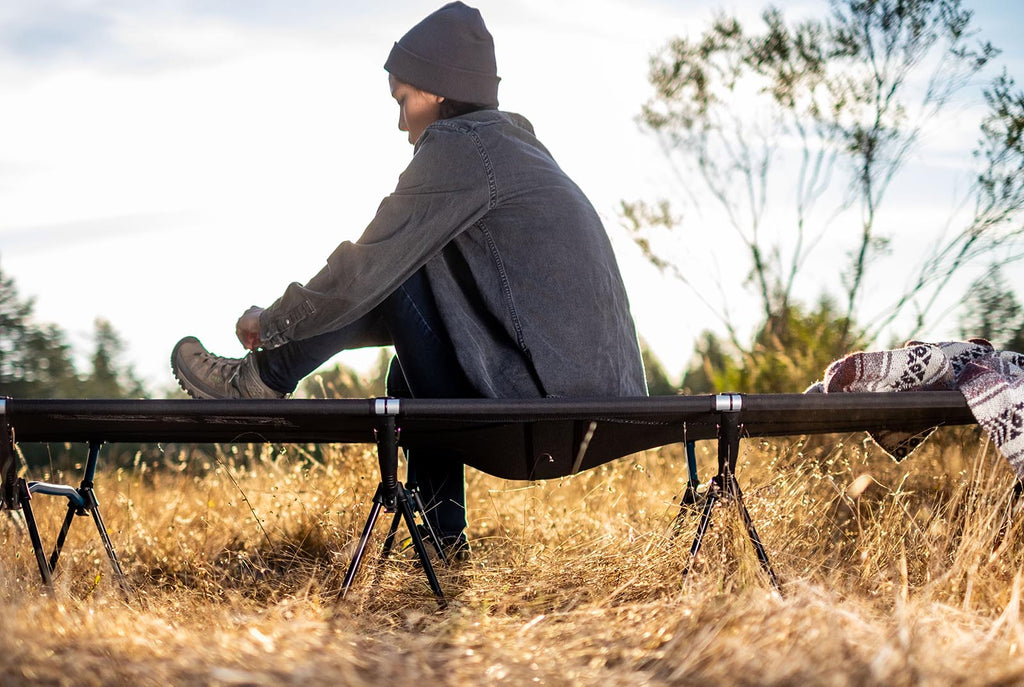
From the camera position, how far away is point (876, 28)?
5895 mm

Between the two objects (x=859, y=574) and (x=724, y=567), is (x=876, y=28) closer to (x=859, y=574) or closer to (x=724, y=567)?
(x=859, y=574)

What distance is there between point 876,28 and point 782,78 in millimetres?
602

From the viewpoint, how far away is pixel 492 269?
2287 mm

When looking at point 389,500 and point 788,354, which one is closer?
point 389,500

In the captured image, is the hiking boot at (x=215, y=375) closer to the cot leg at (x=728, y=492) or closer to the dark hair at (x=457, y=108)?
the dark hair at (x=457, y=108)

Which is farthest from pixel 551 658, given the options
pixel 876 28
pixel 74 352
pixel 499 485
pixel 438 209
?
pixel 74 352

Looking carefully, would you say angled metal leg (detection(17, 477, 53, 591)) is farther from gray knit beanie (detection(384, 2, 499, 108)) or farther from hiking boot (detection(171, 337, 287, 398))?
gray knit beanie (detection(384, 2, 499, 108))

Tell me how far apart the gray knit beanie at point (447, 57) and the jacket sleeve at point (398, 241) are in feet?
0.80

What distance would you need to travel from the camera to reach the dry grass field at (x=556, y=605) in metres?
1.45

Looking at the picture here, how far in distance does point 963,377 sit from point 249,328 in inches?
62.5

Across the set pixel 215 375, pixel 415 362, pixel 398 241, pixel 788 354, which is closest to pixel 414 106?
pixel 398 241

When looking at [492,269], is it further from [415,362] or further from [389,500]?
[389,500]

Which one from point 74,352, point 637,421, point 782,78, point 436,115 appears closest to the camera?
point 637,421

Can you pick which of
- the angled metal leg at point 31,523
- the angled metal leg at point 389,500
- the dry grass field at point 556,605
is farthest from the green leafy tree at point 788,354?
the angled metal leg at point 31,523
